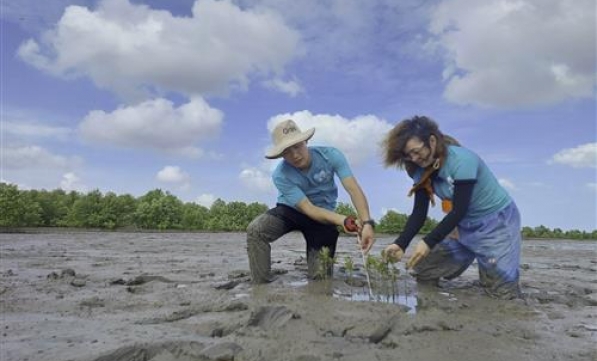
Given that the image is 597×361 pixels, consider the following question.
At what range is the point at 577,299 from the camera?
17.9 feet

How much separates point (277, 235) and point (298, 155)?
3.77ft

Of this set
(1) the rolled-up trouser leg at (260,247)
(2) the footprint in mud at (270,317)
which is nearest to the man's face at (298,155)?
(1) the rolled-up trouser leg at (260,247)

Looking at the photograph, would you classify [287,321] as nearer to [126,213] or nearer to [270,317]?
[270,317]

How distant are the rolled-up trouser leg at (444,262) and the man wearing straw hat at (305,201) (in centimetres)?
107

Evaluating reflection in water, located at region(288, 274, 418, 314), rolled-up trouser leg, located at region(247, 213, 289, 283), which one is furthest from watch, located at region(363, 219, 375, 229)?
rolled-up trouser leg, located at region(247, 213, 289, 283)

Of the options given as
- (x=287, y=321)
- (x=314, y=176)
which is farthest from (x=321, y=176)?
(x=287, y=321)

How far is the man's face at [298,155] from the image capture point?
5629 mm

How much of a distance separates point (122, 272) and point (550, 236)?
4738cm

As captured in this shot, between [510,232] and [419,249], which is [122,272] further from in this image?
[510,232]

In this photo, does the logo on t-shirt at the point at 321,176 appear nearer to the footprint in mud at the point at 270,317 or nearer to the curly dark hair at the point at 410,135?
the curly dark hair at the point at 410,135

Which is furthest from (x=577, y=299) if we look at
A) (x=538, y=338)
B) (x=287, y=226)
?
(x=287, y=226)

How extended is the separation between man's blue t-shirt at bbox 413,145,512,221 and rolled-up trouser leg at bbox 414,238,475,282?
0.63 metres

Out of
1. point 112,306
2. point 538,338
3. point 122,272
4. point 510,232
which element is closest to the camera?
point 538,338

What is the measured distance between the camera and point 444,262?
6.13m
